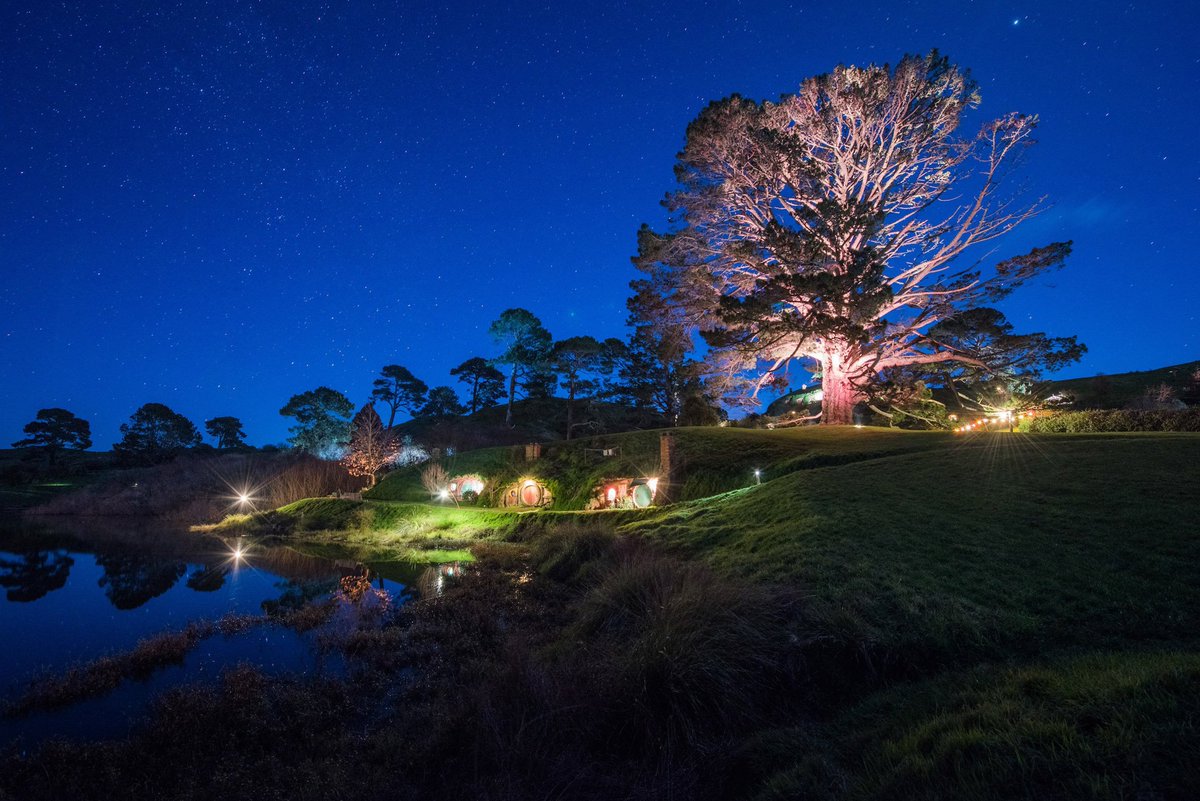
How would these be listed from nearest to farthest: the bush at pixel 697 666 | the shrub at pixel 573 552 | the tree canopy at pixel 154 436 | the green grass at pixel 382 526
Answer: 1. the bush at pixel 697 666
2. the shrub at pixel 573 552
3. the green grass at pixel 382 526
4. the tree canopy at pixel 154 436

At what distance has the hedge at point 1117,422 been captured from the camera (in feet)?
53.6

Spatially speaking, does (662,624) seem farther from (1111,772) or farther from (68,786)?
(68,786)

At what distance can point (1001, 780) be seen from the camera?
2.90 metres

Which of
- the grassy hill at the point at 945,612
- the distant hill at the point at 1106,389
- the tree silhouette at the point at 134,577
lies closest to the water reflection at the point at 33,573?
the tree silhouette at the point at 134,577

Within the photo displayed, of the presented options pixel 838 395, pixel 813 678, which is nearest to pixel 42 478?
pixel 838 395

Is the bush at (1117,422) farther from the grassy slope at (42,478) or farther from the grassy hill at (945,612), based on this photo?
the grassy slope at (42,478)

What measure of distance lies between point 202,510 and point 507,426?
25.7 metres

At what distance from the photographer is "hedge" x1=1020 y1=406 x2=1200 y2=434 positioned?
53.6 feet

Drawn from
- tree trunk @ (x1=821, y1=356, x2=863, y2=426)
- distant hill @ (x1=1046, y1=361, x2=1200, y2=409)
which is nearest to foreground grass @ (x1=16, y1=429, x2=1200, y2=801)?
tree trunk @ (x1=821, y1=356, x2=863, y2=426)

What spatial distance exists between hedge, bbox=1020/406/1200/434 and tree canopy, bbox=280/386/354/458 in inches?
2089

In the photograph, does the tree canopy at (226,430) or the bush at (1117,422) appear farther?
the tree canopy at (226,430)

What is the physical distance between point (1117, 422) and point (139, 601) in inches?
1320

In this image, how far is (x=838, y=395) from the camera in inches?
1019

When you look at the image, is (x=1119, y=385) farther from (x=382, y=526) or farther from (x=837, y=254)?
(x=382, y=526)
